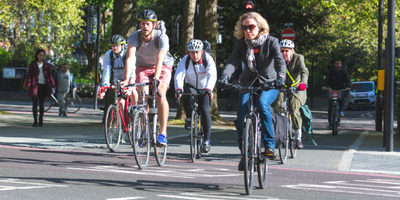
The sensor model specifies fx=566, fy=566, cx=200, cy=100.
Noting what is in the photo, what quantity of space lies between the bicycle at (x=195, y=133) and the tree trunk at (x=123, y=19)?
5735mm

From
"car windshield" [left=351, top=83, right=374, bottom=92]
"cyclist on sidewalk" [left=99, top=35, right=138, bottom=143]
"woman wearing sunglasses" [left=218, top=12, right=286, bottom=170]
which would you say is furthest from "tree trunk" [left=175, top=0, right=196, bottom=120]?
"car windshield" [left=351, top=83, right=374, bottom=92]

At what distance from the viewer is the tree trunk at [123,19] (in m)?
13.8

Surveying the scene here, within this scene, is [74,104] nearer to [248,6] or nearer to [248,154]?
[248,6]

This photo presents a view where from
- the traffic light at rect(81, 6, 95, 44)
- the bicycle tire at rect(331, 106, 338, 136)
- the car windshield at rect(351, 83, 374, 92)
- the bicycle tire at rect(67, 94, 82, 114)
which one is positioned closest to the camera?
the bicycle tire at rect(331, 106, 338, 136)

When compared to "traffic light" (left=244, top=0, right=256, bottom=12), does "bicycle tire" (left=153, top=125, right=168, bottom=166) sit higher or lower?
lower

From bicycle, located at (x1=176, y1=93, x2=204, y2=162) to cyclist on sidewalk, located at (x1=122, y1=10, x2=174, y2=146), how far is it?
622mm

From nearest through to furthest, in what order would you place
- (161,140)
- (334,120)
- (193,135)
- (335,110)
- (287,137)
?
1. (161,140)
2. (287,137)
3. (193,135)
4. (334,120)
5. (335,110)

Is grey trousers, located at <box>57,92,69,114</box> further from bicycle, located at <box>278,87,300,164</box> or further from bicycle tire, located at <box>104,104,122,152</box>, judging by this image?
bicycle, located at <box>278,87,300,164</box>

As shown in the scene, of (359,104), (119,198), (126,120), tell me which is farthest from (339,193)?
(359,104)

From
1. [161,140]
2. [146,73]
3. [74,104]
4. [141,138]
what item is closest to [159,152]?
[161,140]

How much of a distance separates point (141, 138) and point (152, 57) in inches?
47.4

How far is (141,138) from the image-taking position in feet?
23.6

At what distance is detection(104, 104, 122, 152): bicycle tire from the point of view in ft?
28.8

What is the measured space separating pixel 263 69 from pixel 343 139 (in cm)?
694
